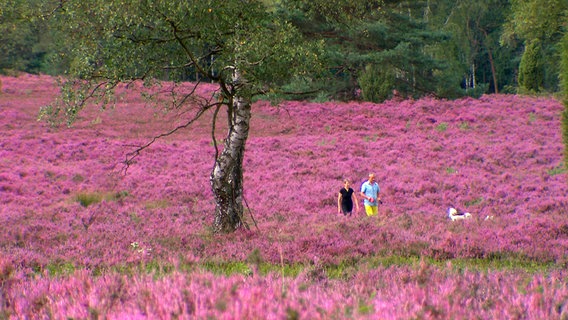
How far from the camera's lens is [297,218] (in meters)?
14.1

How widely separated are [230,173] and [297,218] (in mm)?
A: 3617

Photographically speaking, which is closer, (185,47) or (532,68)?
(185,47)

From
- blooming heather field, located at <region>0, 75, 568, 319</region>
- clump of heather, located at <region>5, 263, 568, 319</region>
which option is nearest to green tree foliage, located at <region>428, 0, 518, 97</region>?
blooming heather field, located at <region>0, 75, 568, 319</region>

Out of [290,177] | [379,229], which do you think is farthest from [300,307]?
[290,177]

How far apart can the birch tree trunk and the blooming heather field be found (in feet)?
1.59

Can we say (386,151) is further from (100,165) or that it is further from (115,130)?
(115,130)

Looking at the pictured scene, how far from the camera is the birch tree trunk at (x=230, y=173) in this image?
10883 mm

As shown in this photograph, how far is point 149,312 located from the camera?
3016 mm

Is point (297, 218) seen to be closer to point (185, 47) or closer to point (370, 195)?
A: point (370, 195)

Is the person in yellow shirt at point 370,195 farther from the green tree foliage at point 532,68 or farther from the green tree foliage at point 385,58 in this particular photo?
the green tree foliage at point 532,68

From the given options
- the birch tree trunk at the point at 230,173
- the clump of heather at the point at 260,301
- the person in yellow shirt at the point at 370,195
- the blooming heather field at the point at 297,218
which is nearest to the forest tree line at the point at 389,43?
the birch tree trunk at the point at 230,173

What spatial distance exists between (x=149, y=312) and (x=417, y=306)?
1.51 m

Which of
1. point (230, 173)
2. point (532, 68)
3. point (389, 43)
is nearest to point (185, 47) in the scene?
point (230, 173)

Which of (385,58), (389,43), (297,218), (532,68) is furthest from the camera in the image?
(532,68)
